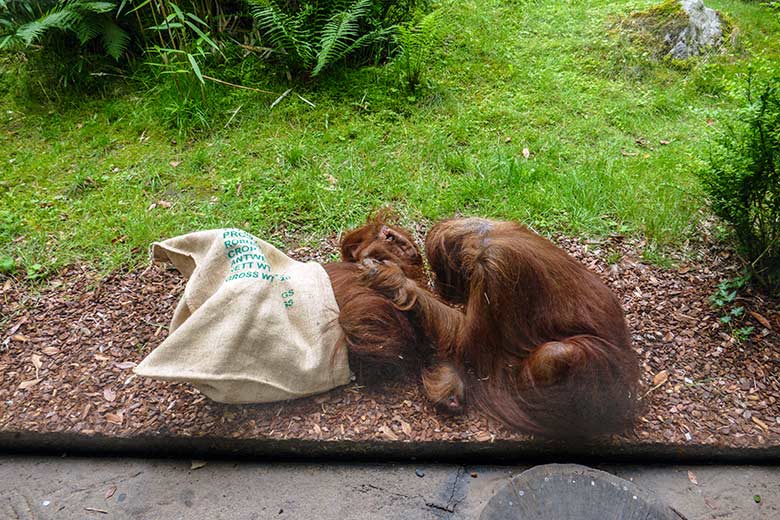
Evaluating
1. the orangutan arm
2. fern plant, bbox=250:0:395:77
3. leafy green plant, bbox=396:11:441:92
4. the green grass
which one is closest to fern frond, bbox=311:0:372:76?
fern plant, bbox=250:0:395:77

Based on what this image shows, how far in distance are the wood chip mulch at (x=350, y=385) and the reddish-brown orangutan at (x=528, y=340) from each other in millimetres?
80

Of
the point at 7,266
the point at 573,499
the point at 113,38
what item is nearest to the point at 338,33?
the point at 113,38

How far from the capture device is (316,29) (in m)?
3.43

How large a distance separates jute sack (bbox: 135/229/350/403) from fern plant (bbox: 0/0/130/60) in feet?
6.91

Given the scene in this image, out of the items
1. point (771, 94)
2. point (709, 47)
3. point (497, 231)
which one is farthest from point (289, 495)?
point (709, 47)

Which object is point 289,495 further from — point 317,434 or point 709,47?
point 709,47

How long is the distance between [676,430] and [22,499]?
5.90ft

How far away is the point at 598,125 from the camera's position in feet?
10.3

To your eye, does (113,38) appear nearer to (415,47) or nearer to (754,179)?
(415,47)

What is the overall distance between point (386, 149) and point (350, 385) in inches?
57.1

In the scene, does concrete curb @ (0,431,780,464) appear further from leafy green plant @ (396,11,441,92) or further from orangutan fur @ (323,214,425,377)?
leafy green plant @ (396,11,441,92)

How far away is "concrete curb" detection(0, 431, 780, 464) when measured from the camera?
1692 millimetres

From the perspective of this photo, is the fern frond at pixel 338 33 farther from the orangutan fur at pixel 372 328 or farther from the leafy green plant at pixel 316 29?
the orangutan fur at pixel 372 328

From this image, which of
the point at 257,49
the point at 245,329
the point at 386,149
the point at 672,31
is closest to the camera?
the point at 245,329
